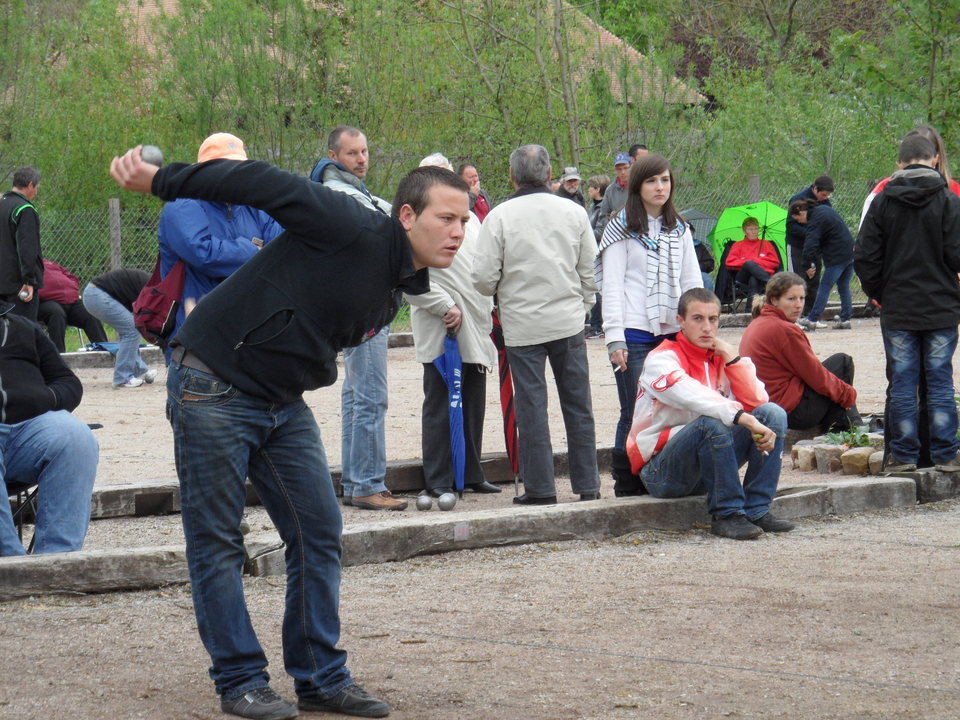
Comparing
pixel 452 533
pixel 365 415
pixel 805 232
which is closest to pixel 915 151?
pixel 365 415

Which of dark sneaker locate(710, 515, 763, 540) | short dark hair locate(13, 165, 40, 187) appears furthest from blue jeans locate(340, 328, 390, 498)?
short dark hair locate(13, 165, 40, 187)

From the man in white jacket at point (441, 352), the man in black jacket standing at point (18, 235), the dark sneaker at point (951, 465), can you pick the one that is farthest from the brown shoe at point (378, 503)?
the man in black jacket standing at point (18, 235)

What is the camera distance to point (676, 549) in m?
6.70

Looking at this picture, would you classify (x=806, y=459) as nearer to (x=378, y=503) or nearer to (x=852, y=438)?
(x=852, y=438)

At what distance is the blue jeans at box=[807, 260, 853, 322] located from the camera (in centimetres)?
1919

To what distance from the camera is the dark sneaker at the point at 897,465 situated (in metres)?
8.25

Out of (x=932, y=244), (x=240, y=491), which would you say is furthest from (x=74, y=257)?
(x=240, y=491)

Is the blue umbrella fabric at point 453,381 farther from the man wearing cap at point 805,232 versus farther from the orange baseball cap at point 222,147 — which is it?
the man wearing cap at point 805,232

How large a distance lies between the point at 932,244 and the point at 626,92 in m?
14.8

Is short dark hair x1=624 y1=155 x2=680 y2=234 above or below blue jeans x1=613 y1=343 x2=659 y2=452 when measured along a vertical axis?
above

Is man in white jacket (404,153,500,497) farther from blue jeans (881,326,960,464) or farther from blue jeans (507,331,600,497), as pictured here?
blue jeans (881,326,960,464)

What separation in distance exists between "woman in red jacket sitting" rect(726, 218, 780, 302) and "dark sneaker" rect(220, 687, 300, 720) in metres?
16.4

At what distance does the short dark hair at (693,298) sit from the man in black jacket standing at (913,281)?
4.98 feet

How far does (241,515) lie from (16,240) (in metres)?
9.21
